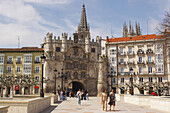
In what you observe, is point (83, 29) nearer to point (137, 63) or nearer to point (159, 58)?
point (137, 63)

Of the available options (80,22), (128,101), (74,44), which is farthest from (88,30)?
(128,101)

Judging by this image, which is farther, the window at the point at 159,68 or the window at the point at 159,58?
the window at the point at 159,58

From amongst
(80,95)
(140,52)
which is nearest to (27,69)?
(140,52)

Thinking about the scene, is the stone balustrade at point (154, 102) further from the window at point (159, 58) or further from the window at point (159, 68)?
the window at point (159, 58)

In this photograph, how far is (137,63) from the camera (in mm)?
59531

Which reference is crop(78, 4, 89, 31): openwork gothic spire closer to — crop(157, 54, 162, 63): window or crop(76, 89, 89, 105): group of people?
crop(157, 54, 162, 63): window

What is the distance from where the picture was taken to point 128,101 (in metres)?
29.0

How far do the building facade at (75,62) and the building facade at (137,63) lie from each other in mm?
3981

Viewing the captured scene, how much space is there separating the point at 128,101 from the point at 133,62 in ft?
106

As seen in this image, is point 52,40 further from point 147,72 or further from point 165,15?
point 165,15

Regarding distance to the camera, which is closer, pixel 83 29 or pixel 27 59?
pixel 27 59

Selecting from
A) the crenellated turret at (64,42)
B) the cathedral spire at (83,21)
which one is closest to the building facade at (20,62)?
the crenellated turret at (64,42)

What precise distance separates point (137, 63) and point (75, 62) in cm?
1826

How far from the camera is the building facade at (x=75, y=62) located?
60.8 metres
